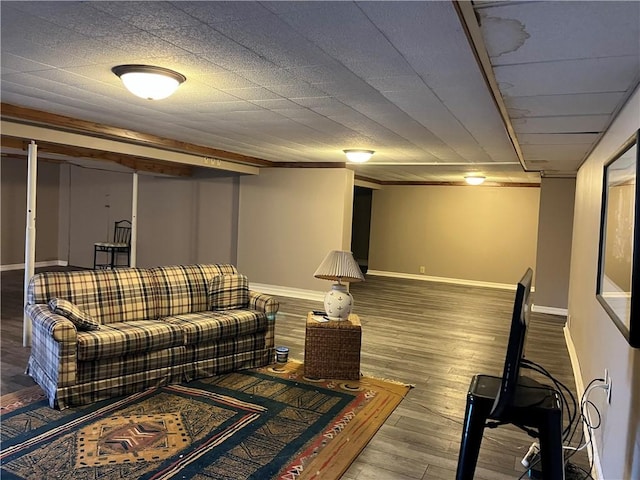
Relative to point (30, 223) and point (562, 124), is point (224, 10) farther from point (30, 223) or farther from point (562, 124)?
point (30, 223)

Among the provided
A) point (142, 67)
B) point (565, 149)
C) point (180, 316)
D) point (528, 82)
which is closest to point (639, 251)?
point (528, 82)

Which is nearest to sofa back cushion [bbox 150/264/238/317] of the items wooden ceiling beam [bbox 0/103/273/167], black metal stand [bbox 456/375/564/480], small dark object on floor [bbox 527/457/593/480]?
wooden ceiling beam [bbox 0/103/273/167]

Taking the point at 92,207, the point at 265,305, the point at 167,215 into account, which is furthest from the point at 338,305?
the point at 92,207

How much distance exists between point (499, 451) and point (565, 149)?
282cm

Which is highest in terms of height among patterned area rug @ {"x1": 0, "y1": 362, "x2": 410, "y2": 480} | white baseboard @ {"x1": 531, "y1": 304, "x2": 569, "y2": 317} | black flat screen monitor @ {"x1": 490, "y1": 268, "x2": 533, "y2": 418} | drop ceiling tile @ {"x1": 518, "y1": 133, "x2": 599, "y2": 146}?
drop ceiling tile @ {"x1": 518, "y1": 133, "x2": 599, "y2": 146}

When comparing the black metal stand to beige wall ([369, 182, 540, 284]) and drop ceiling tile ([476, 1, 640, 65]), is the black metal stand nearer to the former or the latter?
drop ceiling tile ([476, 1, 640, 65])

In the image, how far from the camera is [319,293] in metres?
7.34

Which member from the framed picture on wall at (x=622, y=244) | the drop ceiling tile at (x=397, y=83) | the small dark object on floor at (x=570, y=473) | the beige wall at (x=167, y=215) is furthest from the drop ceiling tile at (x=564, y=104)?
the beige wall at (x=167, y=215)

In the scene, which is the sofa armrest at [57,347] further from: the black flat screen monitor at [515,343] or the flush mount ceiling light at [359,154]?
the flush mount ceiling light at [359,154]

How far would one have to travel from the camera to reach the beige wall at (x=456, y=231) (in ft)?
30.7

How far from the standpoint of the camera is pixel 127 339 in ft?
10.7

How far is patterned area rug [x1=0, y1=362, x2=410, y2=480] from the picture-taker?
247 cm

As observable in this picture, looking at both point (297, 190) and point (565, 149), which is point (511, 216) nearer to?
point (297, 190)

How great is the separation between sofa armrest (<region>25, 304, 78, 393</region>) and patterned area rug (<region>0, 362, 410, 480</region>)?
0.69ft
